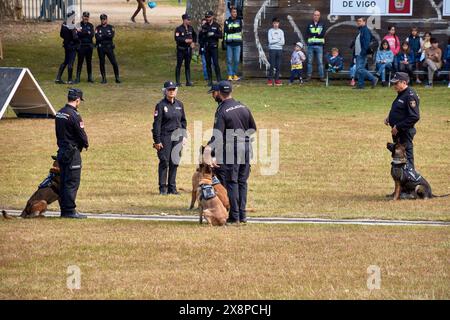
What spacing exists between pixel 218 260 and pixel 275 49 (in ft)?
63.4

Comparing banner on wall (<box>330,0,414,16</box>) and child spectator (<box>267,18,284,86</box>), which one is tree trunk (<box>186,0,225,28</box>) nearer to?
child spectator (<box>267,18,284,86</box>)

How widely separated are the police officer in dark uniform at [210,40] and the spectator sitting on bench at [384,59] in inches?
176

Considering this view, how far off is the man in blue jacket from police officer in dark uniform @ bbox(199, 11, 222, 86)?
153 inches

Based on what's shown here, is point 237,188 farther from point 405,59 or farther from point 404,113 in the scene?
point 405,59

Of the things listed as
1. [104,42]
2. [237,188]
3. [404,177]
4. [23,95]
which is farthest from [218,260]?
[104,42]

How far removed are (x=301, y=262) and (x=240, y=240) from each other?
155cm

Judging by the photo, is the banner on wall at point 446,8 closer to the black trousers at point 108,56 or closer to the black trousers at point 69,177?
the black trousers at point 108,56

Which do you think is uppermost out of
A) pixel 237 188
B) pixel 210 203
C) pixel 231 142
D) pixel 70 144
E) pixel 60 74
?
pixel 231 142

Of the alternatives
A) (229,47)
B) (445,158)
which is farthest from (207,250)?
(229,47)

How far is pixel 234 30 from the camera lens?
102ft

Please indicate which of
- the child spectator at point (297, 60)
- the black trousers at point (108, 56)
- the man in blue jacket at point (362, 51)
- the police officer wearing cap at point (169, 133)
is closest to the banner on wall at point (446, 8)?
the man in blue jacket at point (362, 51)

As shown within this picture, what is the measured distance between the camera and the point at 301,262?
40.0 ft

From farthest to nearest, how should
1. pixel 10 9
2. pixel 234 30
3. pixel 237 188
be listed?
pixel 10 9, pixel 234 30, pixel 237 188
